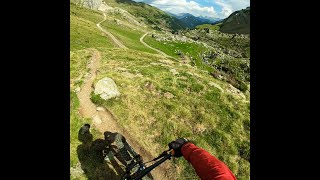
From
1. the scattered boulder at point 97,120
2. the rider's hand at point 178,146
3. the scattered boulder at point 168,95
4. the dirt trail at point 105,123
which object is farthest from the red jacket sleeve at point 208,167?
the scattered boulder at point 168,95

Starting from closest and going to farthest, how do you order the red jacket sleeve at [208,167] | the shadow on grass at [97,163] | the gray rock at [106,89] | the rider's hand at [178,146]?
the red jacket sleeve at [208,167]
the rider's hand at [178,146]
the shadow on grass at [97,163]
the gray rock at [106,89]

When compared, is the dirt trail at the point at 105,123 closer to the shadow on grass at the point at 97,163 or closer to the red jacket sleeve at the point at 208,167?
the shadow on grass at the point at 97,163

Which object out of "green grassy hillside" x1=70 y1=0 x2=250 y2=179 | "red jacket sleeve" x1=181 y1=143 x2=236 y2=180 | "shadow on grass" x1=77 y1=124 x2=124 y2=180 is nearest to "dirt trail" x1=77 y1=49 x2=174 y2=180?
"green grassy hillside" x1=70 y1=0 x2=250 y2=179

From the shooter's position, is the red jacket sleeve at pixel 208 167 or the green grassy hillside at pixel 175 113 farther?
the green grassy hillside at pixel 175 113

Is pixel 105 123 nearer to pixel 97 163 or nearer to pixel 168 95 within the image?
pixel 97 163

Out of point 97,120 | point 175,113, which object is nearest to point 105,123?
point 97,120

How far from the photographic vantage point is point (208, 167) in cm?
573

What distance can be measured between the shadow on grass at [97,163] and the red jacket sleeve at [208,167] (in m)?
8.20

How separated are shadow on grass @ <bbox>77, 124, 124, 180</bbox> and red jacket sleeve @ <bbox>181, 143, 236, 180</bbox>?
820cm

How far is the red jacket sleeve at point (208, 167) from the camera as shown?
5273 millimetres

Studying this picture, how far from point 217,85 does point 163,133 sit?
36.8 ft

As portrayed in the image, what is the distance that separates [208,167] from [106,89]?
57.6 ft
